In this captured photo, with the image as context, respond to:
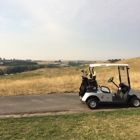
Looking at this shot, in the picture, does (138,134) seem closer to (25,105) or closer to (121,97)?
(121,97)

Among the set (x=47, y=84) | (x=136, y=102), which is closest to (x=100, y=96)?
(x=136, y=102)

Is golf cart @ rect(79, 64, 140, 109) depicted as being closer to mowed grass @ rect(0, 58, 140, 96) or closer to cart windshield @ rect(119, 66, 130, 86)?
cart windshield @ rect(119, 66, 130, 86)

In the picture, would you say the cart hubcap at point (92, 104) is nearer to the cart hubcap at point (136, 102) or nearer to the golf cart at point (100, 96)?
the golf cart at point (100, 96)

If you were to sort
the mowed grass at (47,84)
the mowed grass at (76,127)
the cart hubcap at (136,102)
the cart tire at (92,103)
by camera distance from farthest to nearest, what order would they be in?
the mowed grass at (47,84) → the cart hubcap at (136,102) → the cart tire at (92,103) → the mowed grass at (76,127)

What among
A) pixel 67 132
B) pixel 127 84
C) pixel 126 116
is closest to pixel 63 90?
pixel 127 84

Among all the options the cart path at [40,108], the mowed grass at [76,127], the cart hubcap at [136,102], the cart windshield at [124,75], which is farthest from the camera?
the cart windshield at [124,75]

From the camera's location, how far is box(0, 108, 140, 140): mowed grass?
5026 millimetres

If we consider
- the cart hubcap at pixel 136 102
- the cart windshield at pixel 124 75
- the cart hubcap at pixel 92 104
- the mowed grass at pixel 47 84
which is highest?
the cart windshield at pixel 124 75

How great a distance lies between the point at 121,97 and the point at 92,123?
3.04m

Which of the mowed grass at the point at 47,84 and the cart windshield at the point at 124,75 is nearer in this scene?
the cart windshield at the point at 124,75

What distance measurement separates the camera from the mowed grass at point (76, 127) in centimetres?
503

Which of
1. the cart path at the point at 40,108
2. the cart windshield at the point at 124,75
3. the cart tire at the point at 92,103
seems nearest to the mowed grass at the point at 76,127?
the cart path at the point at 40,108

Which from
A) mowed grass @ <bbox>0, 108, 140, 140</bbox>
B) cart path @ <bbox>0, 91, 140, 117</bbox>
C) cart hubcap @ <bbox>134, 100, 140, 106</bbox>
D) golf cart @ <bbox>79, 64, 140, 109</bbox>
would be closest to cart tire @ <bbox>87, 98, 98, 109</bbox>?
golf cart @ <bbox>79, 64, 140, 109</bbox>

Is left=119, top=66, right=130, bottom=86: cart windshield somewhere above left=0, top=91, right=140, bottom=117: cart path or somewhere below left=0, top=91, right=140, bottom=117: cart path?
above
